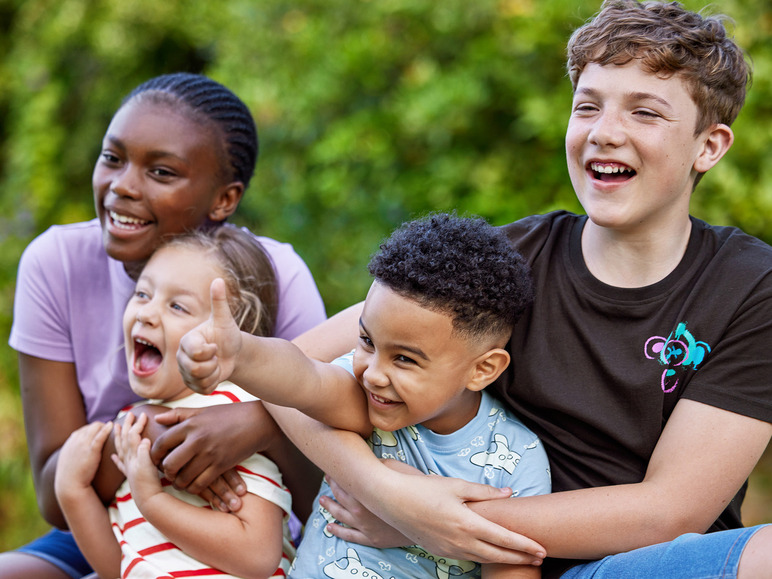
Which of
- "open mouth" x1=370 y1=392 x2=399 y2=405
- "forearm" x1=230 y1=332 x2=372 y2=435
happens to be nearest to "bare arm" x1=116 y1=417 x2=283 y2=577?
"forearm" x1=230 y1=332 x2=372 y2=435

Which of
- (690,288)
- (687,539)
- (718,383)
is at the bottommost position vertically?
(687,539)

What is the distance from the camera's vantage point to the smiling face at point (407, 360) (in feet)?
6.35

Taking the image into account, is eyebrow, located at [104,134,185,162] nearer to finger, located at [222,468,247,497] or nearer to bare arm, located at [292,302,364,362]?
bare arm, located at [292,302,364,362]

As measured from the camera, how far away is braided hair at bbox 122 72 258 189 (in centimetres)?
257

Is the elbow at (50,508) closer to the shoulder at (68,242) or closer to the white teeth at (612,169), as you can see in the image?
the shoulder at (68,242)

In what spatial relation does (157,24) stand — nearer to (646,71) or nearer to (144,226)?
(144,226)

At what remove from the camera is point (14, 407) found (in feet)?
16.9

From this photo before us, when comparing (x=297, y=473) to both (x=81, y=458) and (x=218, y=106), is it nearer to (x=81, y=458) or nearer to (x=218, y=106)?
(x=81, y=458)

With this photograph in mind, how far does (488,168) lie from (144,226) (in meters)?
1.74

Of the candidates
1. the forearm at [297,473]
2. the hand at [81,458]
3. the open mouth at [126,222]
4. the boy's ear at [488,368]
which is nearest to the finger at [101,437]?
the hand at [81,458]

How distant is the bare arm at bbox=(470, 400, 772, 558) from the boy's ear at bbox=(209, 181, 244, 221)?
48.7 inches

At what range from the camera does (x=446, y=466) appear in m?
2.08

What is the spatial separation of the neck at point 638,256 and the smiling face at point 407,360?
1.27 feet

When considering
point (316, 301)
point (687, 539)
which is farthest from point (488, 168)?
point (687, 539)
